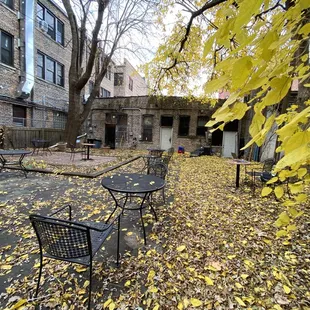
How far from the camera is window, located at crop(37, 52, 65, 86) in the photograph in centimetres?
1228

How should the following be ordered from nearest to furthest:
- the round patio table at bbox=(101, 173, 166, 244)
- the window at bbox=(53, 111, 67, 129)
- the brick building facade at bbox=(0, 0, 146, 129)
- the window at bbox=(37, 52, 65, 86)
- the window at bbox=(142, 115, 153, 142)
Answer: the round patio table at bbox=(101, 173, 166, 244) → the brick building facade at bbox=(0, 0, 146, 129) → the window at bbox=(37, 52, 65, 86) → the window at bbox=(53, 111, 67, 129) → the window at bbox=(142, 115, 153, 142)

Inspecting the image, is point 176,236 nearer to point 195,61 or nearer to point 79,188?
point 79,188

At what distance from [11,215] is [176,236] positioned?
2.57 meters

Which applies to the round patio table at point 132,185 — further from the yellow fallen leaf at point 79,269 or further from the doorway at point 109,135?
the doorway at point 109,135

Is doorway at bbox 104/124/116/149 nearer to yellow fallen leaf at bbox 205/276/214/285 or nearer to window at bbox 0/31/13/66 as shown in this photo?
window at bbox 0/31/13/66

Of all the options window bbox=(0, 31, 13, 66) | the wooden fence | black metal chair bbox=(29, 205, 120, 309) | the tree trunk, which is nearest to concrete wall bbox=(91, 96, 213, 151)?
the wooden fence

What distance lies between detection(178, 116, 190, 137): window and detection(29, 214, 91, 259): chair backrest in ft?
44.6

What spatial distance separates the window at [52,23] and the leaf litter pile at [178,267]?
13.4 m

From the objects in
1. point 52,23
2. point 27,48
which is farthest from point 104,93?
point 27,48

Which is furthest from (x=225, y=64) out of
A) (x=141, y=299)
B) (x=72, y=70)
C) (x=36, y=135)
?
(x=36, y=135)

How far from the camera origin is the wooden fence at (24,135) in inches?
371

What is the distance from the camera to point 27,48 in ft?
35.2

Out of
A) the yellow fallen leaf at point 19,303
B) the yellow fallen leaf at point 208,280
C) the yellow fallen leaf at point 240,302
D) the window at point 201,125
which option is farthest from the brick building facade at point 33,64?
the yellow fallen leaf at point 240,302

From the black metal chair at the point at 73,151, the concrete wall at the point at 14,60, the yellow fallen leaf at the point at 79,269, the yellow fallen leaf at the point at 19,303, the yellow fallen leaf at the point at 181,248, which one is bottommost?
the yellow fallen leaf at the point at 19,303
